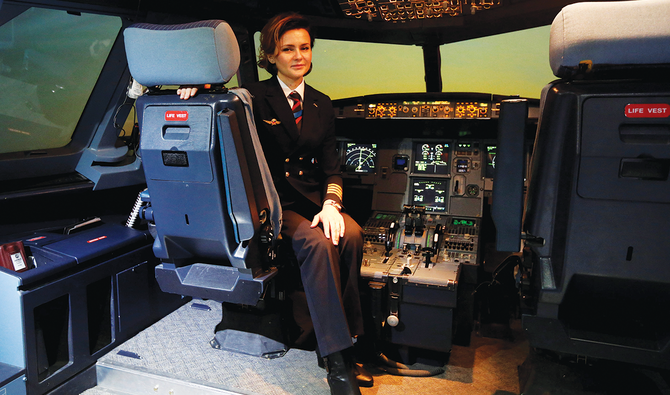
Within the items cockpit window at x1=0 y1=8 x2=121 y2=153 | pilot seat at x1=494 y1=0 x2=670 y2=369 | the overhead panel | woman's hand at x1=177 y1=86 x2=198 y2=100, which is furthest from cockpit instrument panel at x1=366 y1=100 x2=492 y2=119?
cockpit window at x1=0 y1=8 x2=121 y2=153

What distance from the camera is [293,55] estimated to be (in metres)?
2.08

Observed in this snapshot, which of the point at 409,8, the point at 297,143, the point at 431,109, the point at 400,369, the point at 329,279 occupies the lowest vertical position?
the point at 400,369

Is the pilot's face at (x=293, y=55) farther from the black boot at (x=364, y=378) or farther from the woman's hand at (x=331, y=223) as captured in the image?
the black boot at (x=364, y=378)

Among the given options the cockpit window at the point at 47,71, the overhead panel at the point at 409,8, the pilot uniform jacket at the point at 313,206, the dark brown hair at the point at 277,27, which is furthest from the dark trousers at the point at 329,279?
the cockpit window at the point at 47,71

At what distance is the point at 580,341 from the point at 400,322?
881 mm

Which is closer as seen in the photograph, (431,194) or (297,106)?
(297,106)

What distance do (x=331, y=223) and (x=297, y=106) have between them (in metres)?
0.63

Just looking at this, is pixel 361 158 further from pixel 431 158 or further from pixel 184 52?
pixel 184 52

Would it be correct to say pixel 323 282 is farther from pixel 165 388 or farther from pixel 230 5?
pixel 230 5

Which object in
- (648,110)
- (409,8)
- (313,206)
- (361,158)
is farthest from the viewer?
(361,158)

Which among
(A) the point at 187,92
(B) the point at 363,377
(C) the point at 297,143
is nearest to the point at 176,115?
(A) the point at 187,92

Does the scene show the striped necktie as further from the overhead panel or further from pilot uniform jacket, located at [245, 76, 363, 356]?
the overhead panel

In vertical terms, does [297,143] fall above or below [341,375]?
above

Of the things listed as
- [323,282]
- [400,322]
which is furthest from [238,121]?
[400,322]
